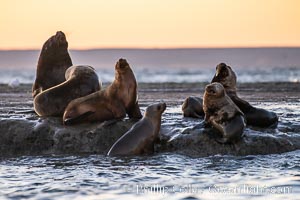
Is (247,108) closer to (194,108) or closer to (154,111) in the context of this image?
(194,108)

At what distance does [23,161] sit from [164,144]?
6.85 ft

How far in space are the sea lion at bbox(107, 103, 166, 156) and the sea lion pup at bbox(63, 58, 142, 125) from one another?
2.28 ft

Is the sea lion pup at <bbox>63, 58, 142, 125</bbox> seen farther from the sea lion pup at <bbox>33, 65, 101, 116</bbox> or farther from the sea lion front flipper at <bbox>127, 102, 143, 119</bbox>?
the sea lion pup at <bbox>33, 65, 101, 116</bbox>

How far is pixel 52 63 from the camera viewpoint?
13.3 m

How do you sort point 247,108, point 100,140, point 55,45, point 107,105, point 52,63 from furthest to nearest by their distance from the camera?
point 55,45 < point 52,63 < point 247,108 < point 107,105 < point 100,140

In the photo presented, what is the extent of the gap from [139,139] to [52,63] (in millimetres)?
3583

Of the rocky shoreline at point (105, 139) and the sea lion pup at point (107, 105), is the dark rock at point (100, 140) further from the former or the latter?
the sea lion pup at point (107, 105)

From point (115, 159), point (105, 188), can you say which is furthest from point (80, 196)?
point (115, 159)

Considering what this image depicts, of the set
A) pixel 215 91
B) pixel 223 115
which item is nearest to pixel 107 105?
pixel 215 91

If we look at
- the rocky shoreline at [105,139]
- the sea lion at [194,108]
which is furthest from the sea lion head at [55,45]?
the sea lion at [194,108]

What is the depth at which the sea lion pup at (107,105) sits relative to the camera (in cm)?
1125

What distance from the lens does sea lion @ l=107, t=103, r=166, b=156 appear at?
407 inches

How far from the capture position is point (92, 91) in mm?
12039

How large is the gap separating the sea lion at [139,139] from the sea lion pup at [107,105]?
0.70m
